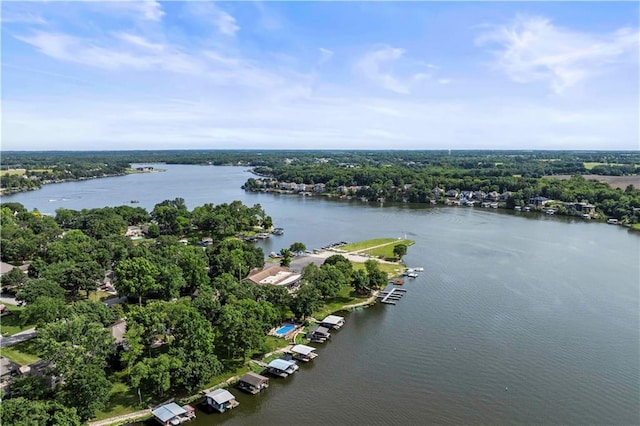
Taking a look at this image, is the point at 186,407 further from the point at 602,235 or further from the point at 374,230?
the point at 602,235

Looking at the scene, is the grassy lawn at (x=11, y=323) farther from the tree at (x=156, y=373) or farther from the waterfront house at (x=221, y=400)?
the waterfront house at (x=221, y=400)

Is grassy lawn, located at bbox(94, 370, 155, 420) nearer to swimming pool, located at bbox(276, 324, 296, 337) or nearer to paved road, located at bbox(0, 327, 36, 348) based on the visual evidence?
paved road, located at bbox(0, 327, 36, 348)

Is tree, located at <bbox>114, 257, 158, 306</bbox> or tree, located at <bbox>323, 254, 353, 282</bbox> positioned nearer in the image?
tree, located at <bbox>114, 257, 158, 306</bbox>

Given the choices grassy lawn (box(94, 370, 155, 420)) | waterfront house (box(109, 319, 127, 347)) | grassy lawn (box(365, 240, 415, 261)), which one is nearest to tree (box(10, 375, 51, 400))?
grassy lawn (box(94, 370, 155, 420))

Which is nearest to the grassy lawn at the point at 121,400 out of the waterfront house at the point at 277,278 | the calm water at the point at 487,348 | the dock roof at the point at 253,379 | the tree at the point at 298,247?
the calm water at the point at 487,348

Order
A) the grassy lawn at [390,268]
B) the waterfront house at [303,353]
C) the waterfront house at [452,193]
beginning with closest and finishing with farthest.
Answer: the waterfront house at [303,353]
the grassy lawn at [390,268]
the waterfront house at [452,193]

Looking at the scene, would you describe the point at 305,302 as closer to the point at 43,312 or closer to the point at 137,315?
the point at 137,315

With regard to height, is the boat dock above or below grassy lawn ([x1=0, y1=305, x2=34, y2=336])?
below
